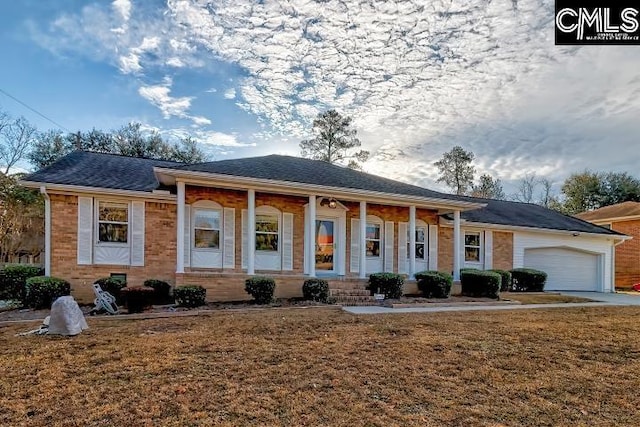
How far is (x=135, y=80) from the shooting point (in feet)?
48.1

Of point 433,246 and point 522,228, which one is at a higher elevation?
point 522,228

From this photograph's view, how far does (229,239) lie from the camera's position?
40.3ft

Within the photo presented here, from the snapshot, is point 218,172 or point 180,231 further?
point 218,172

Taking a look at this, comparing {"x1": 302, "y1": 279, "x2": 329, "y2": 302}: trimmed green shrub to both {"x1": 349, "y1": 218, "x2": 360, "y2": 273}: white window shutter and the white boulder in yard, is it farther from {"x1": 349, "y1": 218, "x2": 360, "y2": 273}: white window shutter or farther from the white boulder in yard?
the white boulder in yard

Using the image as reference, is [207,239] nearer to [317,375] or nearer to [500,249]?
[317,375]

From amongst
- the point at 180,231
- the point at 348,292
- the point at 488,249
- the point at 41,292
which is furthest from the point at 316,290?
the point at 488,249

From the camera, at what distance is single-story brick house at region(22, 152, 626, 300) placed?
10.8m

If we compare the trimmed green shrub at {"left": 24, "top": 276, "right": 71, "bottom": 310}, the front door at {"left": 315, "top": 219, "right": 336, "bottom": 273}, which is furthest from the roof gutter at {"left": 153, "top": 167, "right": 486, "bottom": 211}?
the trimmed green shrub at {"left": 24, "top": 276, "right": 71, "bottom": 310}

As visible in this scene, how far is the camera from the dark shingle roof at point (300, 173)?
11469 mm

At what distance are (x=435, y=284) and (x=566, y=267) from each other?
1010cm

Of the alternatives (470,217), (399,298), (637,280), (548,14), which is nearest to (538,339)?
(399,298)

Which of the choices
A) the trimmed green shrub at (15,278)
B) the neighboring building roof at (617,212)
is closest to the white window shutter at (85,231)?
the trimmed green shrub at (15,278)

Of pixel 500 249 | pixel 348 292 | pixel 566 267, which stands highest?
pixel 500 249

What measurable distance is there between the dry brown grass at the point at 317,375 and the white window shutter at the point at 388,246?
697 centimetres
